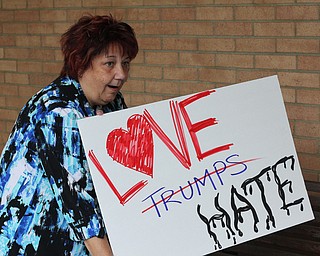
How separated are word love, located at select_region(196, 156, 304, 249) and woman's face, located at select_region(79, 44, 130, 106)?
0.55m

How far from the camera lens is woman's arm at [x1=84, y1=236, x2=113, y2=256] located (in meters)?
2.90

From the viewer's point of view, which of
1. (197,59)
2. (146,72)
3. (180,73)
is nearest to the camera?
(197,59)

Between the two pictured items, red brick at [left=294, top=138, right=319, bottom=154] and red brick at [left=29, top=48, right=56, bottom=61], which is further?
red brick at [left=29, top=48, right=56, bottom=61]

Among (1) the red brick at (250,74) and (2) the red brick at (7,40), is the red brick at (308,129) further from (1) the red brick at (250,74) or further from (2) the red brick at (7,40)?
(2) the red brick at (7,40)

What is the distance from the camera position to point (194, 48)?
5367 millimetres

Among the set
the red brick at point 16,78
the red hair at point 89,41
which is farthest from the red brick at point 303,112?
the red brick at point 16,78

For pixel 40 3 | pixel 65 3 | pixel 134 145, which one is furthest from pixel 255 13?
pixel 134 145

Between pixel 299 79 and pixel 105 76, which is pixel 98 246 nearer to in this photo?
pixel 105 76

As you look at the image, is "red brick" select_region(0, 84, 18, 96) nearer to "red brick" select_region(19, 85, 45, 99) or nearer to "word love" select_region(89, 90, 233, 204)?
"red brick" select_region(19, 85, 45, 99)

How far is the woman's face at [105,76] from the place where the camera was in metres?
2.99

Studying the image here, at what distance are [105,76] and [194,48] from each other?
2.44 metres

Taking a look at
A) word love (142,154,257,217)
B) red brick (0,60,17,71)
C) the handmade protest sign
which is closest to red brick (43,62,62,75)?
red brick (0,60,17,71)

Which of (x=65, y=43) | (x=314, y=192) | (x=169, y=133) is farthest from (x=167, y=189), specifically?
(x=314, y=192)

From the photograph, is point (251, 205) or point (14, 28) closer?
point (251, 205)
